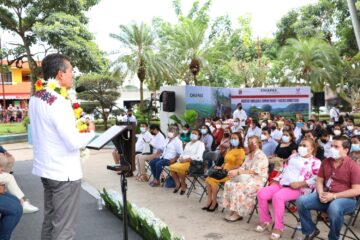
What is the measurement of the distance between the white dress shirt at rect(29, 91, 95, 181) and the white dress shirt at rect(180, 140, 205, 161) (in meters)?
4.26

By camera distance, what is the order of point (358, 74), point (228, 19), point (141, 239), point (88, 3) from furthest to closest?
point (228, 19) < point (358, 74) < point (88, 3) < point (141, 239)

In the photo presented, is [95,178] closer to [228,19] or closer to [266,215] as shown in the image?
[266,215]

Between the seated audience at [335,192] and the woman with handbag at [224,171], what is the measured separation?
1.58 meters

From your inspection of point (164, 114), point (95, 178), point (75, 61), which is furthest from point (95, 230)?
point (75, 61)

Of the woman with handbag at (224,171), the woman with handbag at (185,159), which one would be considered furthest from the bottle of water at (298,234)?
the woman with handbag at (185,159)

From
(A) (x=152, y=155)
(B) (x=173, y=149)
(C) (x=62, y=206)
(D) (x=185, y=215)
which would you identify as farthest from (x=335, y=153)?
(A) (x=152, y=155)

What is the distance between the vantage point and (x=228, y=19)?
3117cm

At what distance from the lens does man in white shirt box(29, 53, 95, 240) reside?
274 centimetres

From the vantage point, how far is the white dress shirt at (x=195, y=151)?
23.0ft

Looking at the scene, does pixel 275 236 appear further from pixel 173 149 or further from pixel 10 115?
pixel 10 115

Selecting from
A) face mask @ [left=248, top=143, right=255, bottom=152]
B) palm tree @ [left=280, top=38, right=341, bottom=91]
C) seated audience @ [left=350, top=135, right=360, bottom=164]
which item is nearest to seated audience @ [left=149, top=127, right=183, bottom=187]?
face mask @ [left=248, top=143, right=255, bottom=152]

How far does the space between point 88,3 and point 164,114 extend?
264 inches

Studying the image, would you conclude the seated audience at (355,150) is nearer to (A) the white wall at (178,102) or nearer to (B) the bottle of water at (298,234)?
(B) the bottle of water at (298,234)

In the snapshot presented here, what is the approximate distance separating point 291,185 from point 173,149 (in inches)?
128
